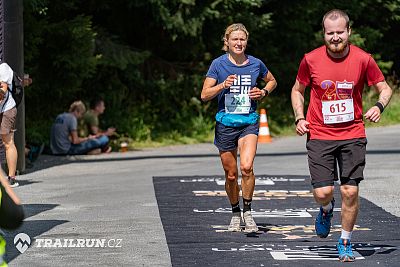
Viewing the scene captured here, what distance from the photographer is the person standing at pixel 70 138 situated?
20.4 meters

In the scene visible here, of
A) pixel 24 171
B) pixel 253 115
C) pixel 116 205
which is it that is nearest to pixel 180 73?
pixel 24 171

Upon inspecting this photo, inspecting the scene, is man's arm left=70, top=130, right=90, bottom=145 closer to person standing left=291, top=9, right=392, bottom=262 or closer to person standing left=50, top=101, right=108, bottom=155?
person standing left=50, top=101, right=108, bottom=155

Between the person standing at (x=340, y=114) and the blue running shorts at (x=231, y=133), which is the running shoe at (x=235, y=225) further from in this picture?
the person standing at (x=340, y=114)

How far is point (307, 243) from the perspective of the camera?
32.0 feet

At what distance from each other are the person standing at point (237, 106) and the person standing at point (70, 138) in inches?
398

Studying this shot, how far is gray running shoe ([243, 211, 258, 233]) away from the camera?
10.4 metres

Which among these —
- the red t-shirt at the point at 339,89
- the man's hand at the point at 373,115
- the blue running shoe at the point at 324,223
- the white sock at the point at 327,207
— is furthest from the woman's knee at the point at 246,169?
the man's hand at the point at 373,115

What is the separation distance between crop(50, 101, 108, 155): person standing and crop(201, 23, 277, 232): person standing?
10097mm

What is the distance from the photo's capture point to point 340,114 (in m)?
8.88

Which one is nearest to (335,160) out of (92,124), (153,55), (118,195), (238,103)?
(238,103)

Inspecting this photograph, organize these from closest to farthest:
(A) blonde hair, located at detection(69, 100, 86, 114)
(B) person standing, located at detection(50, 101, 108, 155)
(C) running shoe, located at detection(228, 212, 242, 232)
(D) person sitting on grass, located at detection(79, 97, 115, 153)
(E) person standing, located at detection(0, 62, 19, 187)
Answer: (C) running shoe, located at detection(228, 212, 242, 232) → (E) person standing, located at detection(0, 62, 19, 187) → (B) person standing, located at detection(50, 101, 108, 155) → (A) blonde hair, located at detection(69, 100, 86, 114) → (D) person sitting on grass, located at detection(79, 97, 115, 153)

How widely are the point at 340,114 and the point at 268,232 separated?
1975mm

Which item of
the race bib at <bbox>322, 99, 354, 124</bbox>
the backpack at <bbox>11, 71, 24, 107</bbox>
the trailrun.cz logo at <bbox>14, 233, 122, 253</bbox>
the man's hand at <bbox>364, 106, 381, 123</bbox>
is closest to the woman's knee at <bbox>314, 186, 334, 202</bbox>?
the race bib at <bbox>322, 99, 354, 124</bbox>

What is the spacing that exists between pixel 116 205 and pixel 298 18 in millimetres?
15512
